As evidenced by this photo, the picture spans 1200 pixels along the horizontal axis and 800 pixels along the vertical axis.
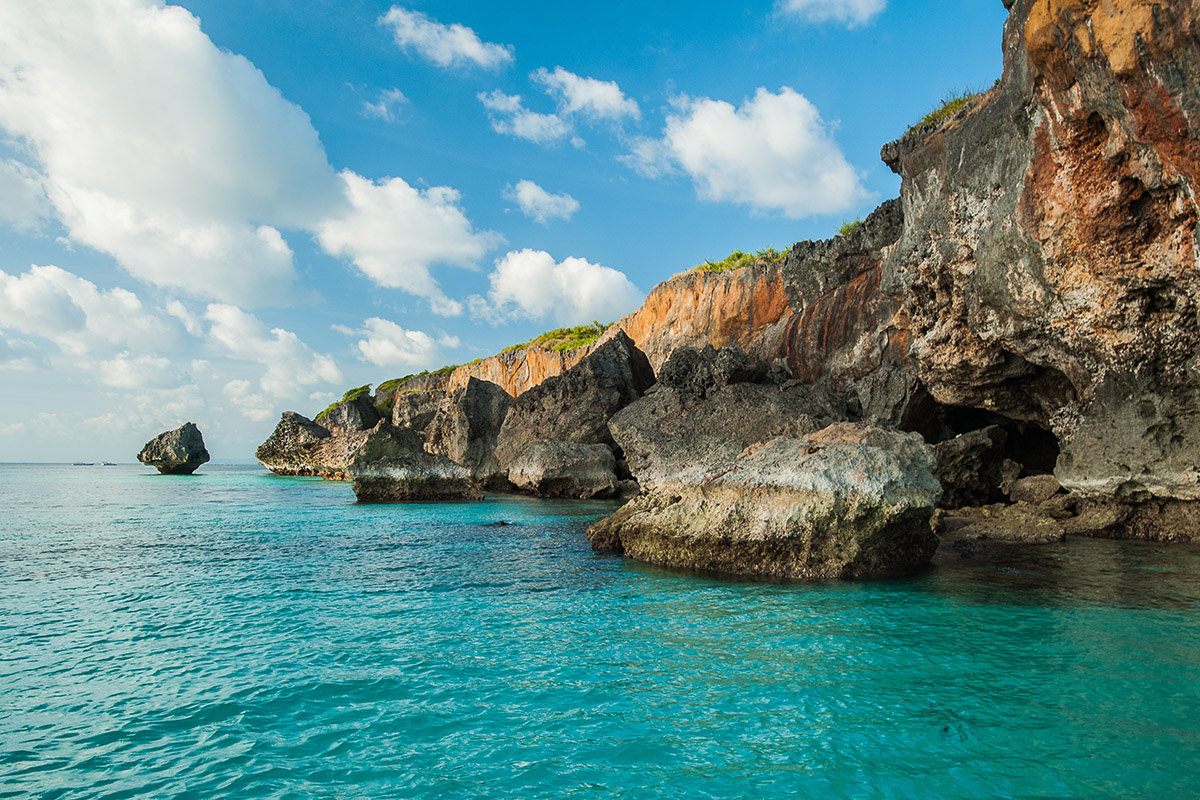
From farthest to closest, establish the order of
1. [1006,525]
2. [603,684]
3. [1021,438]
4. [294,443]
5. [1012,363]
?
[294,443] → [1021,438] → [1012,363] → [1006,525] → [603,684]

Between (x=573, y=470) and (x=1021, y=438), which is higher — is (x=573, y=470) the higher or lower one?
the lower one

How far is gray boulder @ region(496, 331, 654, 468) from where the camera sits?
31406 mm

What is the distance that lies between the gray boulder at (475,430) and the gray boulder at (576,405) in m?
1.08

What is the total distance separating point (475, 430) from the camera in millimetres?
35031

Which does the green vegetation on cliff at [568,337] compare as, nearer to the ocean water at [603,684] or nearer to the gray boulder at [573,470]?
the gray boulder at [573,470]

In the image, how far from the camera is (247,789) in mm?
4039

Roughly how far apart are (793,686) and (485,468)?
95.5ft

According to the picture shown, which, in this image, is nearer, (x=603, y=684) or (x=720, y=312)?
(x=603, y=684)

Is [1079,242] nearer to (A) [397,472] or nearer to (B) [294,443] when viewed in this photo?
(A) [397,472]

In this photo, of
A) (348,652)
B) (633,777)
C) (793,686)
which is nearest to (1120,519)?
(793,686)

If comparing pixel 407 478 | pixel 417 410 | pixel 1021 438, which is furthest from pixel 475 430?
pixel 1021 438

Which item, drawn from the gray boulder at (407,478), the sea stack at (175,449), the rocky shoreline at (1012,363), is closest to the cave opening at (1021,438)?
the rocky shoreline at (1012,363)

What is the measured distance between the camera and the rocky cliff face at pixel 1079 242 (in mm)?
8602

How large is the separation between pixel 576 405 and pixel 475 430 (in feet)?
21.3
